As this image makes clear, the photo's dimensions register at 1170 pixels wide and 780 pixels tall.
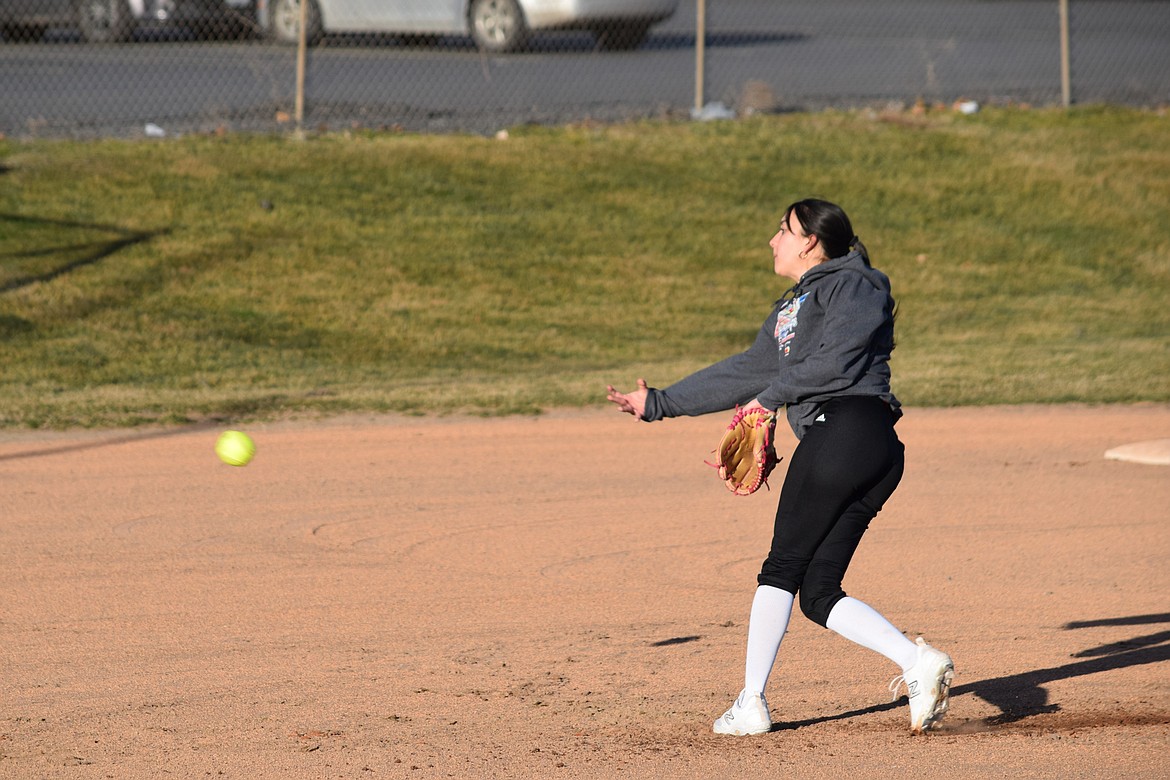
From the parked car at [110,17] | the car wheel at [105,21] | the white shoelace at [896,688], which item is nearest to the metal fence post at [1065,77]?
the parked car at [110,17]

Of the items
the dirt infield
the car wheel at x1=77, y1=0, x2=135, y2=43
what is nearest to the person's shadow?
the dirt infield

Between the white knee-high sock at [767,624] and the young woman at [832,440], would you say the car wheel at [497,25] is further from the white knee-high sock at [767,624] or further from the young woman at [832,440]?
the white knee-high sock at [767,624]

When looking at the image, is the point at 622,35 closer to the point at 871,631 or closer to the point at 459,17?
the point at 459,17

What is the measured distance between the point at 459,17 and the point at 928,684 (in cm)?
1526

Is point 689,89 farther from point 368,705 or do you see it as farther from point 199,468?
point 368,705

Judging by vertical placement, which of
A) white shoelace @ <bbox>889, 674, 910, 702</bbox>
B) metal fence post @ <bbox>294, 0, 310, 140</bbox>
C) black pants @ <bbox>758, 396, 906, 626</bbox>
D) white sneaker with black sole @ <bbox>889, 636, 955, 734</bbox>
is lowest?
white shoelace @ <bbox>889, 674, 910, 702</bbox>

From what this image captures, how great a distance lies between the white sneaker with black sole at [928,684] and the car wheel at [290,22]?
1456cm

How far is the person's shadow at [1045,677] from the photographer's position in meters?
5.14

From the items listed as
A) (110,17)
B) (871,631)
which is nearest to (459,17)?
(110,17)

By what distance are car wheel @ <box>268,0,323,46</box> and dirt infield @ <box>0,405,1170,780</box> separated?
909 cm

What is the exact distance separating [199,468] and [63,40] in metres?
11.1

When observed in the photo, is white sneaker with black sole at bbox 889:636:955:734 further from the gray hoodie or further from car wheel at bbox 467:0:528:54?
car wheel at bbox 467:0:528:54

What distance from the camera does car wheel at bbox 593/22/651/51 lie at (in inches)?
773

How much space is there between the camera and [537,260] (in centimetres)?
1420
